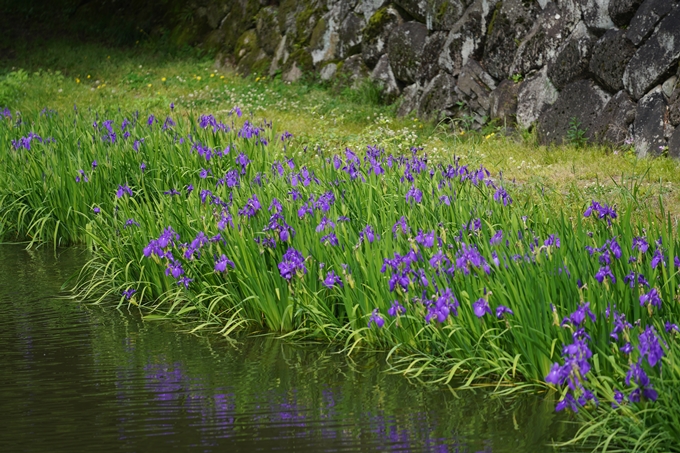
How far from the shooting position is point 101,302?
564 centimetres

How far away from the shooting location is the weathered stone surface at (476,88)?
1027 cm

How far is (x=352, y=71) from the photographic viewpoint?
42.5ft

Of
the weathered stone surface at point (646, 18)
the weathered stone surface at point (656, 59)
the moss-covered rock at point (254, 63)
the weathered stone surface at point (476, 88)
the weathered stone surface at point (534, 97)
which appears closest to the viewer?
the weathered stone surface at point (656, 59)

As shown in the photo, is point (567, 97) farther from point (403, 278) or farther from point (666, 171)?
A: point (403, 278)

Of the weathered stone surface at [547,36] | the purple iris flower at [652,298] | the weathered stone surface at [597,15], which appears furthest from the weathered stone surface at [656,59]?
the purple iris flower at [652,298]

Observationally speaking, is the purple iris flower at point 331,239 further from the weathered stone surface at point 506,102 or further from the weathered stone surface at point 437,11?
the weathered stone surface at point 437,11

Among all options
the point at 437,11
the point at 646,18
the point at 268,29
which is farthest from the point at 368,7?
the point at 646,18

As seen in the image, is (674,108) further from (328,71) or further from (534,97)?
(328,71)

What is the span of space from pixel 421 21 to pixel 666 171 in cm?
523

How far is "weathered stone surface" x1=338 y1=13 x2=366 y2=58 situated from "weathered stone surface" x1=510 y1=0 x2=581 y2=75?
372cm

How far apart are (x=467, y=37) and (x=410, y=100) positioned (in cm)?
130

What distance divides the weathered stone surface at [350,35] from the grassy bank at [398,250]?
4672 mm

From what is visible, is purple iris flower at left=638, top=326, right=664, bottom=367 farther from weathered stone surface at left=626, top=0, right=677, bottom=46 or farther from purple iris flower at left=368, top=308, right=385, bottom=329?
weathered stone surface at left=626, top=0, right=677, bottom=46

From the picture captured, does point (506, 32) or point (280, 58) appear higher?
point (506, 32)
